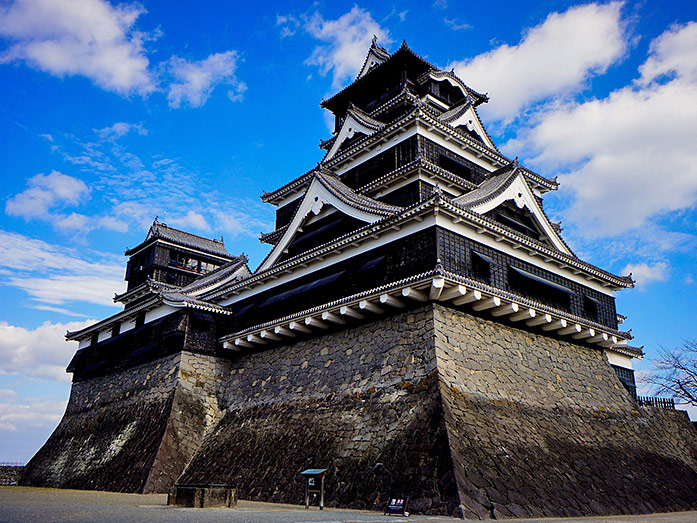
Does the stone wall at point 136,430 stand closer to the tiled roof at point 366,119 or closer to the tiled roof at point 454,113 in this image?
the tiled roof at point 366,119

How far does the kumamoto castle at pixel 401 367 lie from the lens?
41.5 feet

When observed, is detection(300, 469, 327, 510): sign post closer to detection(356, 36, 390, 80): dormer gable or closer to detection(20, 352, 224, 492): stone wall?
detection(20, 352, 224, 492): stone wall

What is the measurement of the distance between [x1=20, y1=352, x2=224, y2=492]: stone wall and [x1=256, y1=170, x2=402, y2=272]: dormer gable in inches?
196

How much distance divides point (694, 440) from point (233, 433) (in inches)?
626

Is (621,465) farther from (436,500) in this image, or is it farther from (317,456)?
(317,456)

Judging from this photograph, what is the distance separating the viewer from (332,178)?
21.2m

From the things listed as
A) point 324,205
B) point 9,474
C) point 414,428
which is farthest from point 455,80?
point 9,474

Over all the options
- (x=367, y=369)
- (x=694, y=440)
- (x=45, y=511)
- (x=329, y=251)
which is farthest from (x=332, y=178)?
(x=694, y=440)

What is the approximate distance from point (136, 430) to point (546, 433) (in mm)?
13825

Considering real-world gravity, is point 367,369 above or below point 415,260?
below

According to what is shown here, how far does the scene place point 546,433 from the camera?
13.9 metres

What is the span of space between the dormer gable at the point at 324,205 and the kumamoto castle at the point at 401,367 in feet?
0.26

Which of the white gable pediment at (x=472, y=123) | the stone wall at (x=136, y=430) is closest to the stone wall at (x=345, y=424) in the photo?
the stone wall at (x=136, y=430)

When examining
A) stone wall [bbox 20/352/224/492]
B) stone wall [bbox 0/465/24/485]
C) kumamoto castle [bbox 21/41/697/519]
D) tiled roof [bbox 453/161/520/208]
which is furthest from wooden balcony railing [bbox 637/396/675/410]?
stone wall [bbox 0/465/24/485]
